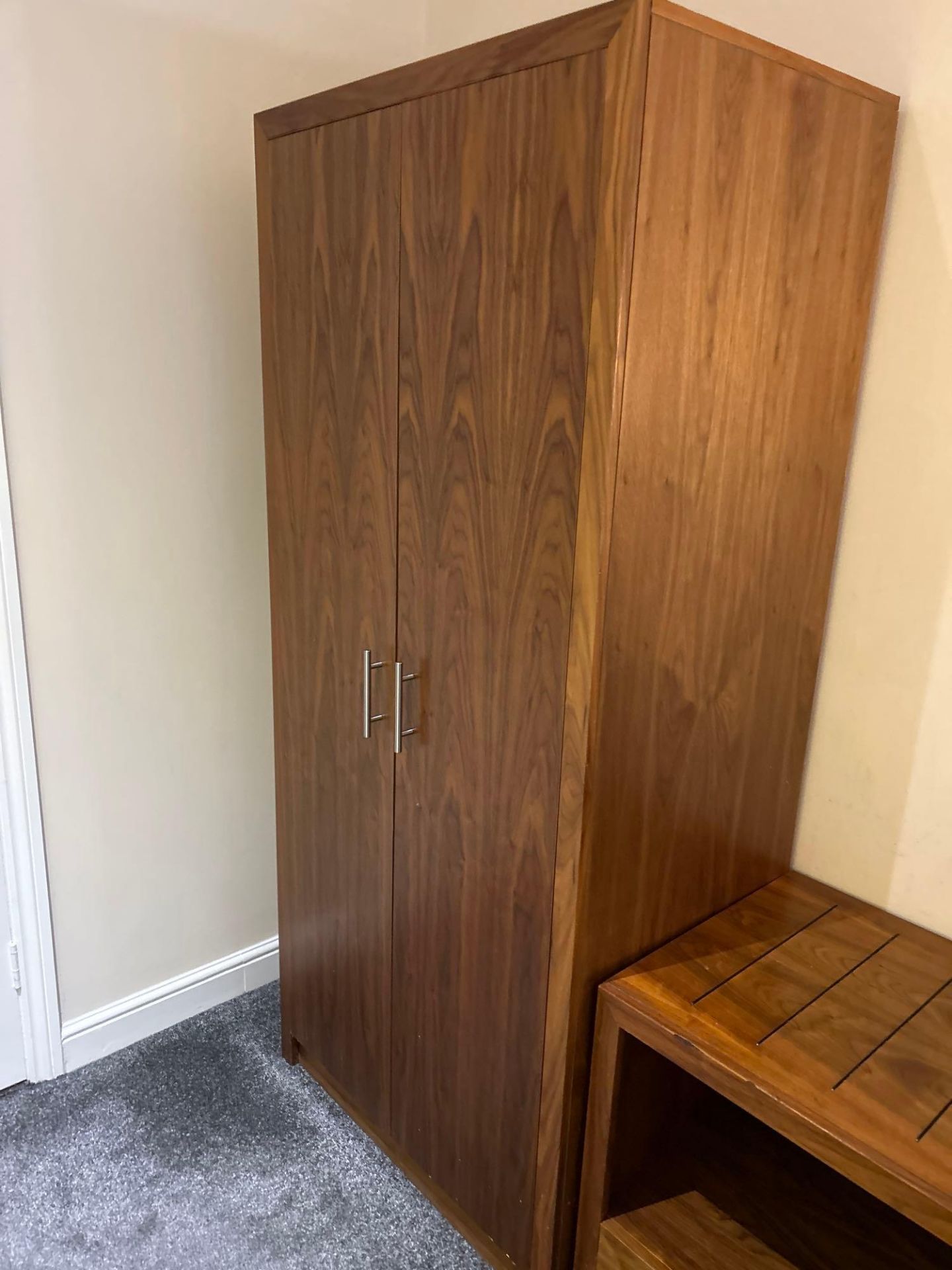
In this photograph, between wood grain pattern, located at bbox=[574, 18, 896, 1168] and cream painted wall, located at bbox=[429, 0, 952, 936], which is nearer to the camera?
wood grain pattern, located at bbox=[574, 18, 896, 1168]

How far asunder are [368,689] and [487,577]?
353 mm

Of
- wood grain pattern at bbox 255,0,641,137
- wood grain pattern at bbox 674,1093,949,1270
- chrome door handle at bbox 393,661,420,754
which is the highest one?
wood grain pattern at bbox 255,0,641,137

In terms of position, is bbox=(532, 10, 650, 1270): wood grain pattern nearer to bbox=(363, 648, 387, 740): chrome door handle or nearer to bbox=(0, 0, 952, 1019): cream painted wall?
bbox=(363, 648, 387, 740): chrome door handle

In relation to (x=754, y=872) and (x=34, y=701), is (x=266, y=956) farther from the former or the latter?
(x=754, y=872)

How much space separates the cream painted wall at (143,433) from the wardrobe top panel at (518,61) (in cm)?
44

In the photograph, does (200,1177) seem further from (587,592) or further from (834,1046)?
(587,592)

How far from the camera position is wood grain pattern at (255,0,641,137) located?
1050 mm

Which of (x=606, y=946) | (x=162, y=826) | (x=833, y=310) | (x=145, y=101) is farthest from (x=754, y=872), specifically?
(x=145, y=101)

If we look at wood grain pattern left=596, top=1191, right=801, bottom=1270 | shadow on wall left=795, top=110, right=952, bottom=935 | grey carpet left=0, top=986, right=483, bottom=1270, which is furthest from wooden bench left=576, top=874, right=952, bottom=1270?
grey carpet left=0, top=986, right=483, bottom=1270

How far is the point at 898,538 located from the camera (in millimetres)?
1479

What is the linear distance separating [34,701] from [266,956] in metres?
0.92

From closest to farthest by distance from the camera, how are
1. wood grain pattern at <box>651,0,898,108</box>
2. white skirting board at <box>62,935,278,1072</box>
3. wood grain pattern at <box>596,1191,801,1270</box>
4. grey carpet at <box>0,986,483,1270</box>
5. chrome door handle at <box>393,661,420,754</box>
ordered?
wood grain pattern at <box>651,0,898,108</box> < wood grain pattern at <box>596,1191,801,1270</box> < chrome door handle at <box>393,661,420,754</box> < grey carpet at <box>0,986,483,1270</box> < white skirting board at <box>62,935,278,1072</box>

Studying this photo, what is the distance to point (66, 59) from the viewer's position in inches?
64.3

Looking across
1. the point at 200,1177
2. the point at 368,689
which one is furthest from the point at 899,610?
the point at 200,1177
